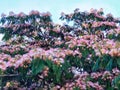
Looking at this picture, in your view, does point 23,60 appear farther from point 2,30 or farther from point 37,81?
point 2,30

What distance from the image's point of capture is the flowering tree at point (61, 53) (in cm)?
840

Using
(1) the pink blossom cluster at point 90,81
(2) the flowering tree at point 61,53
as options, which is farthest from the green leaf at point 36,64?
(1) the pink blossom cluster at point 90,81

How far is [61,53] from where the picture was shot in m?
8.85

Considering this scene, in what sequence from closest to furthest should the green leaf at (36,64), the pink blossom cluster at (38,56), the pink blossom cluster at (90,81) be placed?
the green leaf at (36,64) < the pink blossom cluster at (38,56) < the pink blossom cluster at (90,81)

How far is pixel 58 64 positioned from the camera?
8430 mm

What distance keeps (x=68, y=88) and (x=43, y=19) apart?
13.9 feet

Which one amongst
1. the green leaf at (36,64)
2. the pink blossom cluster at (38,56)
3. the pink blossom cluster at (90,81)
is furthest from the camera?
the pink blossom cluster at (90,81)

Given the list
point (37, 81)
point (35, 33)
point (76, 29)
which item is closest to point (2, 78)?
point (37, 81)

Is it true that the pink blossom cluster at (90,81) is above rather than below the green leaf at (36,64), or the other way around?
below

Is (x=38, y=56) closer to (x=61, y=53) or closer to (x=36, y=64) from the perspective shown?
(x=36, y=64)

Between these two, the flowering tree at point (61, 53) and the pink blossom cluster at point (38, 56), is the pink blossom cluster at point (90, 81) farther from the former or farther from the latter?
A: the pink blossom cluster at point (38, 56)

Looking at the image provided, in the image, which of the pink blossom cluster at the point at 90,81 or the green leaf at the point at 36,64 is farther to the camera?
the pink blossom cluster at the point at 90,81

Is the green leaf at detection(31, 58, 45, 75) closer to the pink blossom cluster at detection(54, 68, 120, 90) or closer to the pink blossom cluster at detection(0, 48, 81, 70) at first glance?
the pink blossom cluster at detection(0, 48, 81, 70)

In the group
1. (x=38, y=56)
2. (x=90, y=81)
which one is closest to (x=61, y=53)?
(x=38, y=56)
